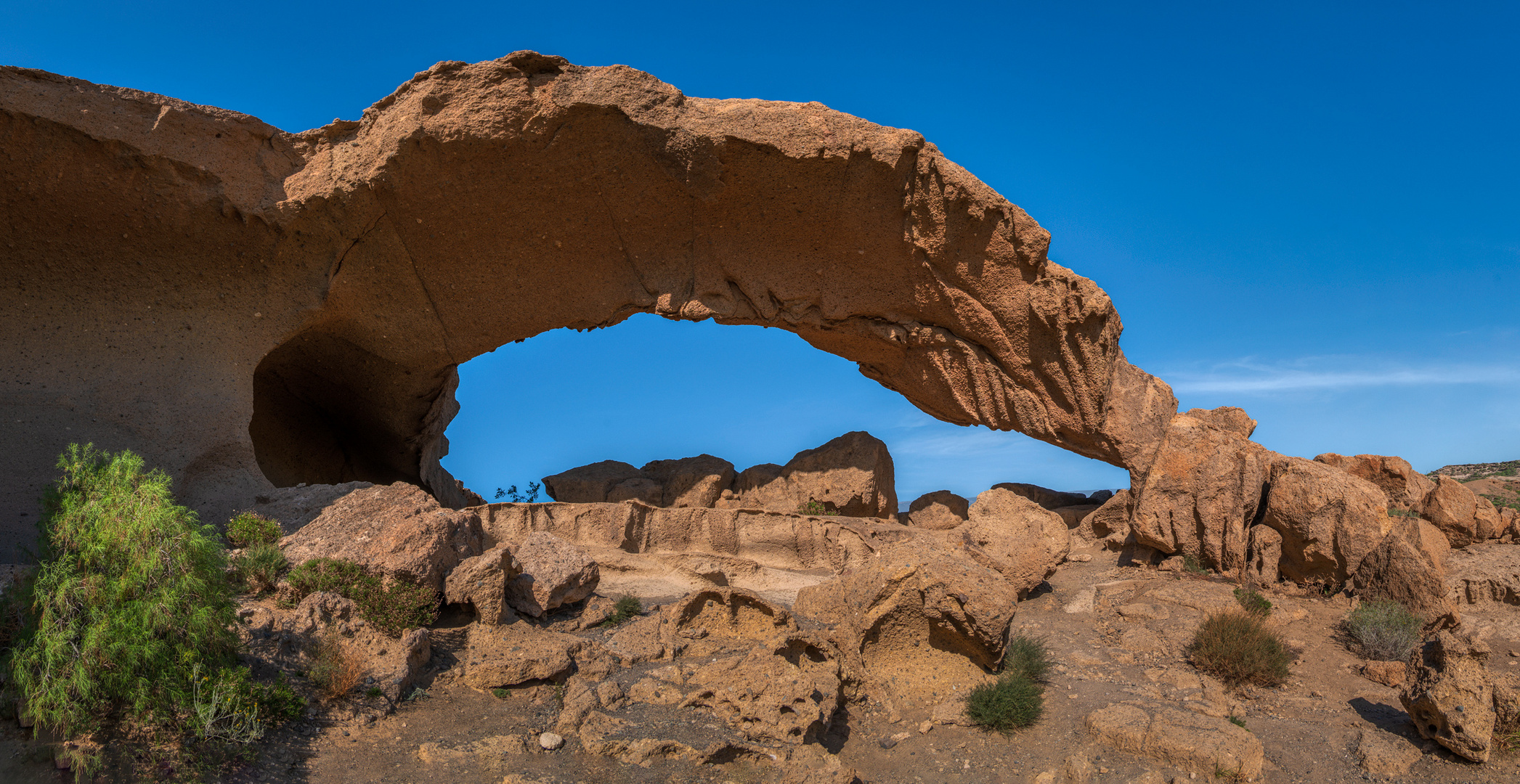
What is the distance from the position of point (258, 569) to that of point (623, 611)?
3.04 meters

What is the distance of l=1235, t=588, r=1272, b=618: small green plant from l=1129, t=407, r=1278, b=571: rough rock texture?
112 cm

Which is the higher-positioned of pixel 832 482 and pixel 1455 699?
pixel 832 482

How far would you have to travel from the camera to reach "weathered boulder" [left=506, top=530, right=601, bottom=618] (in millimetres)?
7824

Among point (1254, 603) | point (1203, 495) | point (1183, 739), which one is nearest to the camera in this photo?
point (1183, 739)

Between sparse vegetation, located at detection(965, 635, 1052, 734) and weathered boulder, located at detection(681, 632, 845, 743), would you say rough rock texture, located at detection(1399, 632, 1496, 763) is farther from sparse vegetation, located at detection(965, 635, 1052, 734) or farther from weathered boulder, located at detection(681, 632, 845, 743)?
weathered boulder, located at detection(681, 632, 845, 743)

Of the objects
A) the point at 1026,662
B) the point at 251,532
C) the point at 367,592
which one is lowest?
the point at 1026,662

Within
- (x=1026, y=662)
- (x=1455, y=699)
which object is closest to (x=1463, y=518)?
(x=1455, y=699)

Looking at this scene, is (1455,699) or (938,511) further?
(938,511)

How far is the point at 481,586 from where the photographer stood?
7332 mm

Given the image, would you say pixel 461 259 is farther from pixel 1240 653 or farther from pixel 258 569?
pixel 1240 653

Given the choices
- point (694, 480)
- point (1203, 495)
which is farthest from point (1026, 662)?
point (694, 480)

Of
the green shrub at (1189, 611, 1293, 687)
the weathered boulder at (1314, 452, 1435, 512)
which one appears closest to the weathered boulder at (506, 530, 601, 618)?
the green shrub at (1189, 611, 1293, 687)

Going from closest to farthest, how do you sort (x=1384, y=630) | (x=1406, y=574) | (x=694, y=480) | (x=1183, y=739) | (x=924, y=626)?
(x=1183, y=739) < (x=924, y=626) < (x=1384, y=630) < (x=1406, y=574) < (x=694, y=480)

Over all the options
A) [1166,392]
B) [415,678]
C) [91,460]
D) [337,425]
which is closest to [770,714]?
[415,678]
